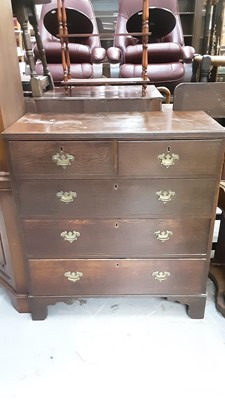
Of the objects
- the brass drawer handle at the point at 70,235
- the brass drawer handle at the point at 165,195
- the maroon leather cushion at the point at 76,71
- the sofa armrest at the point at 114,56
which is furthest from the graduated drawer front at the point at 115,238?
the sofa armrest at the point at 114,56

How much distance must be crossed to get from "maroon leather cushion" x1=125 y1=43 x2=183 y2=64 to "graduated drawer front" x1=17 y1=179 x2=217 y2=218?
221 cm

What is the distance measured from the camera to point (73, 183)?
1203 millimetres

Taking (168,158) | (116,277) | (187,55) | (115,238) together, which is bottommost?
(116,277)

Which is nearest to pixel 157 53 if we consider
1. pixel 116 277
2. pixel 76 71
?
pixel 76 71

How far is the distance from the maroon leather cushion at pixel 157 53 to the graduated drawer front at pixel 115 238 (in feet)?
7.39

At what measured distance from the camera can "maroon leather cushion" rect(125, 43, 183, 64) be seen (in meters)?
2.98

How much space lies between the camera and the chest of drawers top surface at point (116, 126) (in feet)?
3.64

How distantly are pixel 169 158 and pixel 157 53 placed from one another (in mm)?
2253

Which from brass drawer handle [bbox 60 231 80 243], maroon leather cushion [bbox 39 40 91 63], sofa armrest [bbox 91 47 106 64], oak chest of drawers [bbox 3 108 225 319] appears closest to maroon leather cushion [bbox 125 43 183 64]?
sofa armrest [bbox 91 47 106 64]

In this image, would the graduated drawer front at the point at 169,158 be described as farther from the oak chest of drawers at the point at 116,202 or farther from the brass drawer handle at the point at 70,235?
the brass drawer handle at the point at 70,235

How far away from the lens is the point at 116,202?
1.24 metres

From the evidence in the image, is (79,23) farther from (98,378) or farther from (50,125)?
(98,378)

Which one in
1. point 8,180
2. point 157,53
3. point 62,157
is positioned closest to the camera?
point 62,157

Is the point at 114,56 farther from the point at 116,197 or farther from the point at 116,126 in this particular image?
the point at 116,197
